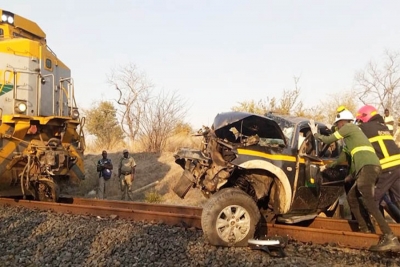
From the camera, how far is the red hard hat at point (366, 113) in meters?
6.45

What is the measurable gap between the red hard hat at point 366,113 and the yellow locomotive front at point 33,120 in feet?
21.2

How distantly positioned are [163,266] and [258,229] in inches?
77.1

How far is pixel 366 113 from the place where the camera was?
6496mm

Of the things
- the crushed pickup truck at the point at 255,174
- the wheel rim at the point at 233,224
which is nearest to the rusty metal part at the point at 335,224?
the crushed pickup truck at the point at 255,174

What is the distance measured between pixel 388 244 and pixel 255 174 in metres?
2.07

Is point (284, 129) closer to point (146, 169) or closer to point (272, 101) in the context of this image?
point (146, 169)

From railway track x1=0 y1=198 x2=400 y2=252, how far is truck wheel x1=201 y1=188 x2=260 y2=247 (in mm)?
692

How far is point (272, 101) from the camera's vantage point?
752 inches

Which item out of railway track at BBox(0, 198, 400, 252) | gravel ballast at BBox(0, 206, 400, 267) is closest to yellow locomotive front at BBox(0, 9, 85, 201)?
railway track at BBox(0, 198, 400, 252)

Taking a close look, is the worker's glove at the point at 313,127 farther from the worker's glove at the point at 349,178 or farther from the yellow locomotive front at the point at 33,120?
the yellow locomotive front at the point at 33,120

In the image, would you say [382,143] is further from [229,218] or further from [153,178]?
[153,178]

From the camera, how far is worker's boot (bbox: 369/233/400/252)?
16.9 feet

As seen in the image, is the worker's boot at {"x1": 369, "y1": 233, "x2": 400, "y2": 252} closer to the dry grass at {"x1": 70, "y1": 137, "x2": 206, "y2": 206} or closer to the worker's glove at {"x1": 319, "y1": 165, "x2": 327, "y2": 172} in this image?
the worker's glove at {"x1": 319, "y1": 165, "x2": 327, "y2": 172}

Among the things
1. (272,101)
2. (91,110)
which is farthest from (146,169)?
(91,110)
